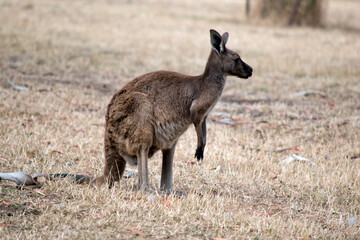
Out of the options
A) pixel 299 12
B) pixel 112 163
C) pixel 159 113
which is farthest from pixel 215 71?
pixel 299 12

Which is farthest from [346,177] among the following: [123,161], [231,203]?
[123,161]

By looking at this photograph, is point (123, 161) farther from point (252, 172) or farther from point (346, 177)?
point (346, 177)

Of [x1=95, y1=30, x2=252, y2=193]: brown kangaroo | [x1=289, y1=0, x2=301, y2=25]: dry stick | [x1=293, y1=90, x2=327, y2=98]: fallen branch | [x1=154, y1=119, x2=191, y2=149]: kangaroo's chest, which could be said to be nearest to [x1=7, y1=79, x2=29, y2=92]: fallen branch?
[x1=95, y1=30, x2=252, y2=193]: brown kangaroo

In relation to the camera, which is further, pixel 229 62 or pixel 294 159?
pixel 294 159

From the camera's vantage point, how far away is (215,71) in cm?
421

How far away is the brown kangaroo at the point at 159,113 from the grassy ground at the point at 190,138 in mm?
317

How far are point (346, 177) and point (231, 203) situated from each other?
1.48 meters

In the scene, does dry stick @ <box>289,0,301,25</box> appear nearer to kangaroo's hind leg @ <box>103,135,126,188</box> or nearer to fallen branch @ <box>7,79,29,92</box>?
fallen branch @ <box>7,79,29,92</box>

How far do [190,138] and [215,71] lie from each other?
1972 millimetres

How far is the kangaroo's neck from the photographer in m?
4.17

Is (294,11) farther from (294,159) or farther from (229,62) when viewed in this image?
(229,62)

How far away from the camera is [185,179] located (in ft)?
15.2

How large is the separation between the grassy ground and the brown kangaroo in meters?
0.32

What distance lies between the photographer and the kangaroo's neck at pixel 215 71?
164 inches
